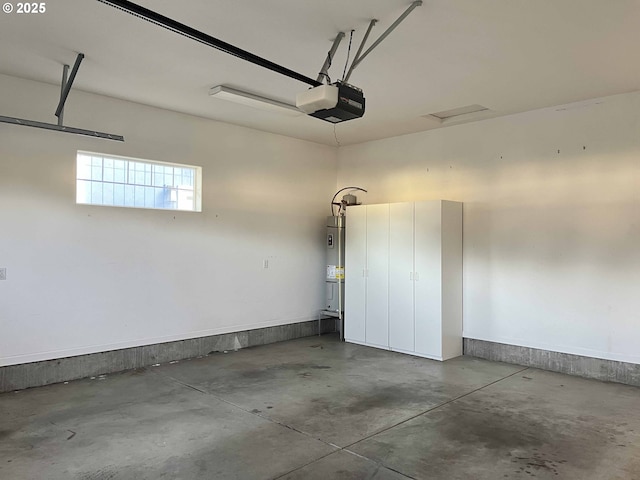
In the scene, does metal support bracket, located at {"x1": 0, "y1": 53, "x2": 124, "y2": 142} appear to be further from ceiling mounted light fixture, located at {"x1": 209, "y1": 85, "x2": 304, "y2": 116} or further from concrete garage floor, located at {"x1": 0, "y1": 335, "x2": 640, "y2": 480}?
concrete garage floor, located at {"x1": 0, "y1": 335, "x2": 640, "y2": 480}

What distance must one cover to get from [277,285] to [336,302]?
1.03 metres

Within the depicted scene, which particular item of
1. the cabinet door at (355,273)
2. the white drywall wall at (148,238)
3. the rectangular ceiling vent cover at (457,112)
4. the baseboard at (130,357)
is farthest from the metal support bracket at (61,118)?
the rectangular ceiling vent cover at (457,112)

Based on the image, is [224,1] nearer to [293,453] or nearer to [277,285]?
[293,453]

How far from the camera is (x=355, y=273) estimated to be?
6836mm

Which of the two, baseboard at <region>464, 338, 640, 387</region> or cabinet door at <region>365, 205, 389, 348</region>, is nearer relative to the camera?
baseboard at <region>464, 338, 640, 387</region>

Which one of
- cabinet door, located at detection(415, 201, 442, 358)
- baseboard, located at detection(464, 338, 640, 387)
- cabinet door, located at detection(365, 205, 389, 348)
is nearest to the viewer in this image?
baseboard, located at detection(464, 338, 640, 387)

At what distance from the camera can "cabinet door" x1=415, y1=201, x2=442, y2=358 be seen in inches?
229

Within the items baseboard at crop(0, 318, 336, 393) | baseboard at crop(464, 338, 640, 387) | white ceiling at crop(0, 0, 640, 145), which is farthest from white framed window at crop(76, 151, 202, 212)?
baseboard at crop(464, 338, 640, 387)

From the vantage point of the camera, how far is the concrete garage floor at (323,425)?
3.03 metres

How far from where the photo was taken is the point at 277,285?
22.7 feet

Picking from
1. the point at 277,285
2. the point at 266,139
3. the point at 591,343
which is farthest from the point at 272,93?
the point at 591,343

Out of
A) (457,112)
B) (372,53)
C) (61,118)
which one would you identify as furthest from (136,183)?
(457,112)

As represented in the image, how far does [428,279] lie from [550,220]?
1.61 m

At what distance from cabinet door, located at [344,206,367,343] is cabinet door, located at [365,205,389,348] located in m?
0.10
